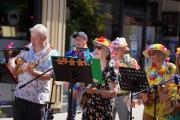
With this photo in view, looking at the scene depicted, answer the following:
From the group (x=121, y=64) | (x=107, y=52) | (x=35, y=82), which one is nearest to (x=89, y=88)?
(x=107, y=52)

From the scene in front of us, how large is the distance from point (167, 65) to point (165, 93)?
0.68 m

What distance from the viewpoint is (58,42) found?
10.1 meters

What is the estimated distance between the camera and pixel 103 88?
5570 mm

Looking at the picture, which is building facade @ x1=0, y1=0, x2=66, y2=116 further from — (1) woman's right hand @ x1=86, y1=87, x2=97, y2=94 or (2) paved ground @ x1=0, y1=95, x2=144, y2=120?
(1) woman's right hand @ x1=86, y1=87, x2=97, y2=94

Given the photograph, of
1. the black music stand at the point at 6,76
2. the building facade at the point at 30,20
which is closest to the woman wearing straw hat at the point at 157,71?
the black music stand at the point at 6,76

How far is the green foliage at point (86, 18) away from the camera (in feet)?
37.1

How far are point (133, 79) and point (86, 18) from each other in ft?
20.0

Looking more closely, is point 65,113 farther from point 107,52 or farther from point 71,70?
point 71,70

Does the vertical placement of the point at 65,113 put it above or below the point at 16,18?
below

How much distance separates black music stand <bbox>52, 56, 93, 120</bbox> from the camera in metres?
5.23

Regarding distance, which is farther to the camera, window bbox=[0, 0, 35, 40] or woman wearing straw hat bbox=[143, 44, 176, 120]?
window bbox=[0, 0, 35, 40]

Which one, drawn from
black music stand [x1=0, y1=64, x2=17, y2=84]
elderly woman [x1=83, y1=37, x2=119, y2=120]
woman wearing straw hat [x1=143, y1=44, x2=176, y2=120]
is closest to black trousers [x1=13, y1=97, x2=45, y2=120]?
black music stand [x1=0, y1=64, x2=17, y2=84]

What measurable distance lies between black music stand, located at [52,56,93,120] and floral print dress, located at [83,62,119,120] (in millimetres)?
355

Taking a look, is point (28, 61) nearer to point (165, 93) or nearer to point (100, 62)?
point (100, 62)
